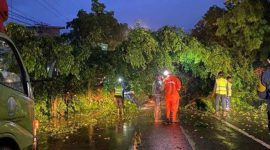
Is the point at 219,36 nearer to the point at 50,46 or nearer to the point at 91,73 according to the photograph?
the point at 91,73

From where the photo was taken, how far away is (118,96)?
22.6 meters

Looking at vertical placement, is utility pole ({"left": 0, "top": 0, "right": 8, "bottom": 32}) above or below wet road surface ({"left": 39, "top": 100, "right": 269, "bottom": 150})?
above

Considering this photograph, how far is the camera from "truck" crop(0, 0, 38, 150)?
643 centimetres

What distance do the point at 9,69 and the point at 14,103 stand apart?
1.88 ft

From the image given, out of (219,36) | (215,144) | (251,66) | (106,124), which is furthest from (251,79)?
(215,144)

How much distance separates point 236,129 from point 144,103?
1464 centimetres

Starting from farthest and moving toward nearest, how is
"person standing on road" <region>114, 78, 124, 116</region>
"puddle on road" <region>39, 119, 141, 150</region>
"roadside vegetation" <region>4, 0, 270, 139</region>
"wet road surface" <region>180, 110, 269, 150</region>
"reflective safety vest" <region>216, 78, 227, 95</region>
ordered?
"roadside vegetation" <region>4, 0, 270, 139</region>, "person standing on road" <region>114, 78, 124, 116</region>, "reflective safety vest" <region>216, 78, 227, 95</region>, "puddle on road" <region>39, 119, 141, 150</region>, "wet road surface" <region>180, 110, 269, 150</region>

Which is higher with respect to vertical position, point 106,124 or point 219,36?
point 219,36

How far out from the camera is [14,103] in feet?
22.2

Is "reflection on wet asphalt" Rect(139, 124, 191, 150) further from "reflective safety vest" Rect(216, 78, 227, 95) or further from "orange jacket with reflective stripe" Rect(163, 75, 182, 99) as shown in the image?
"reflective safety vest" Rect(216, 78, 227, 95)

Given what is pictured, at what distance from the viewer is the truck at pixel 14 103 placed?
643 cm

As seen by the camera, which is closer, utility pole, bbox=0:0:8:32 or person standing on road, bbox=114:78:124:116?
utility pole, bbox=0:0:8:32

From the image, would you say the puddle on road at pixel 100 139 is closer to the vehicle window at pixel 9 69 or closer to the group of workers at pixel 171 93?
the group of workers at pixel 171 93

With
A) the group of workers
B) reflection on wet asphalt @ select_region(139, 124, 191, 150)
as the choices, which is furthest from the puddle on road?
the group of workers
